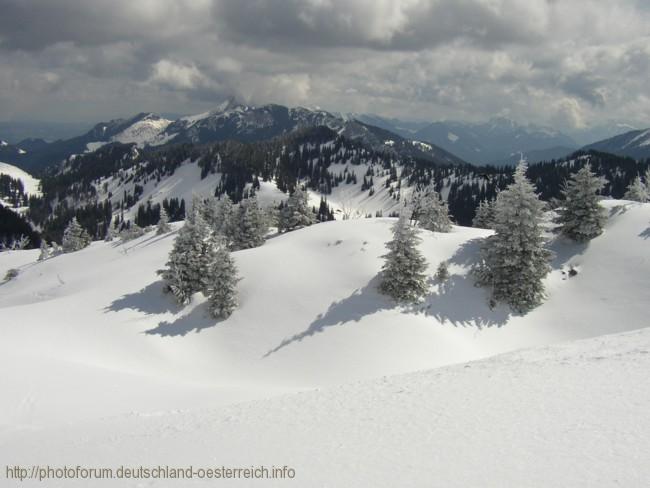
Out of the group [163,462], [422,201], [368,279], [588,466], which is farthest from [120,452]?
[422,201]

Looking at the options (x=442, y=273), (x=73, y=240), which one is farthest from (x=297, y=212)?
(x=73, y=240)

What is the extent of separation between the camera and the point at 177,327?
105 feet

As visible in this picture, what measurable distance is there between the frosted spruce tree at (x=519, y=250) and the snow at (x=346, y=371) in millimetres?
1564

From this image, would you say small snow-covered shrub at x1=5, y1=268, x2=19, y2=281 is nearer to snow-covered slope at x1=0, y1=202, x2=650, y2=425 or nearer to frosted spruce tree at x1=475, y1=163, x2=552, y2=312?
snow-covered slope at x1=0, y1=202, x2=650, y2=425

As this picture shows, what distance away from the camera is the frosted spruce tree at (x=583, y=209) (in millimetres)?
34812

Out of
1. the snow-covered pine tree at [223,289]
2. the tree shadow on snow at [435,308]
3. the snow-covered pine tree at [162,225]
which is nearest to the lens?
the tree shadow on snow at [435,308]

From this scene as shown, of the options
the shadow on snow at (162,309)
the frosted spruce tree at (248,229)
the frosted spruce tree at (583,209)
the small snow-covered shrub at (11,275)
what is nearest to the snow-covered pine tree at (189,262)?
the shadow on snow at (162,309)

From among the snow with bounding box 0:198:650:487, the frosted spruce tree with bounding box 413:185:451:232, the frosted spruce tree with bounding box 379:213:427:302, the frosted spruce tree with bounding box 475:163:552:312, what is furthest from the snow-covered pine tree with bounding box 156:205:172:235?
the frosted spruce tree with bounding box 475:163:552:312

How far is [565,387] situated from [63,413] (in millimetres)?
18895

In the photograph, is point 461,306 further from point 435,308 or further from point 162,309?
point 162,309

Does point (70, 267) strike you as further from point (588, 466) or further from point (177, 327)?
point (588, 466)

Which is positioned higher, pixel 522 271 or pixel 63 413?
pixel 522 271

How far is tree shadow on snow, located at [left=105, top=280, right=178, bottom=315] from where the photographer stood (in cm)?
3406

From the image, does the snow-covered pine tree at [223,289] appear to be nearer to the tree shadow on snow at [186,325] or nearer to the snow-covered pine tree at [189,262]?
the tree shadow on snow at [186,325]
